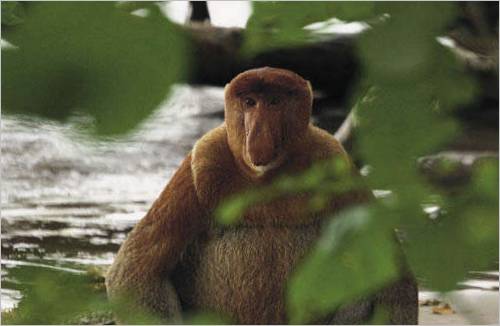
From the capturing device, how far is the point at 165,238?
72.5 inches

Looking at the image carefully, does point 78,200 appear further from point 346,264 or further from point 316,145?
point 346,264

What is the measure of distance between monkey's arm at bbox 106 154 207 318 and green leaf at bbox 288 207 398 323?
60.6 inches

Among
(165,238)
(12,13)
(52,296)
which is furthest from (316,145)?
(12,13)

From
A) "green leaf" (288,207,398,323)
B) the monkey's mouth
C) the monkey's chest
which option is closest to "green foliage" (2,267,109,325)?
"green leaf" (288,207,398,323)

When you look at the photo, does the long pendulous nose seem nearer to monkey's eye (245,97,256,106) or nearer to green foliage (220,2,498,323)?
monkey's eye (245,97,256,106)

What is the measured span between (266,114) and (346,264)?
1383 millimetres

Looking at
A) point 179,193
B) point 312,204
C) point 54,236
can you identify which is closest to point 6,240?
point 54,236

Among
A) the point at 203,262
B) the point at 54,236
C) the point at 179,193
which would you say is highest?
the point at 179,193

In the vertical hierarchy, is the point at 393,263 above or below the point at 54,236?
above

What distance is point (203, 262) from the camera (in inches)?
72.3

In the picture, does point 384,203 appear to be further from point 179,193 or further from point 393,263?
point 179,193

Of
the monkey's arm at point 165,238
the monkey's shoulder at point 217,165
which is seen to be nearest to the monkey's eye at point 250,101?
the monkey's shoulder at point 217,165

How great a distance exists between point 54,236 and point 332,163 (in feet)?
10.6

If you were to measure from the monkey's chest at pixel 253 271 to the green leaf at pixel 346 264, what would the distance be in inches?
59.0
